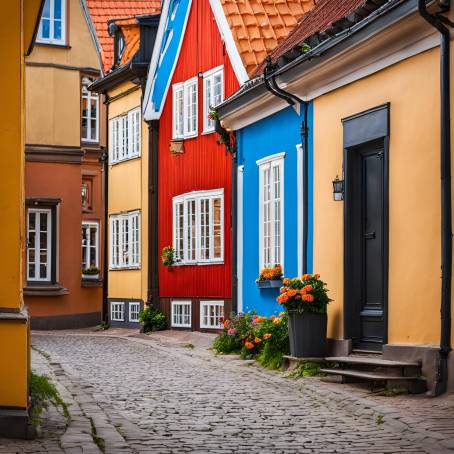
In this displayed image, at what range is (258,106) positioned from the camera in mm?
18891

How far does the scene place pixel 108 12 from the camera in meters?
34.2

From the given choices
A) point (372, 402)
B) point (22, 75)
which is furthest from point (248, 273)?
point (22, 75)

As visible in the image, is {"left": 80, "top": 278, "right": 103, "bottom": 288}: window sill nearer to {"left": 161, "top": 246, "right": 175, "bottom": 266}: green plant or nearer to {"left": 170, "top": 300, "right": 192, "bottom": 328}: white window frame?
{"left": 170, "top": 300, "right": 192, "bottom": 328}: white window frame

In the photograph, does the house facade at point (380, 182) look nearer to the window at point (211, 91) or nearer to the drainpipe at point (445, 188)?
the drainpipe at point (445, 188)

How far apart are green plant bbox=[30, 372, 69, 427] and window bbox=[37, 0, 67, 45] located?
21.2 meters

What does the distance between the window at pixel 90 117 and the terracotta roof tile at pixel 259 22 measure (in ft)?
44.4

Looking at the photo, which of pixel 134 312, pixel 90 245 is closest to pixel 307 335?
pixel 134 312

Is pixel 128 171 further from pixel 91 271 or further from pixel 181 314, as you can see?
pixel 91 271

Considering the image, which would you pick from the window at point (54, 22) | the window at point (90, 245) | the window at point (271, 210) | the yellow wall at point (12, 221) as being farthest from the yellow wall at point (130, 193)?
the yellow wall at point (12, 221)

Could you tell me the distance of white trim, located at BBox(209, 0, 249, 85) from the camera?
2080 cm

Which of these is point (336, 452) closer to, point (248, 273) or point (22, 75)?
point (22, 75)

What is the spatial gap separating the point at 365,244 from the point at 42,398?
5.22m

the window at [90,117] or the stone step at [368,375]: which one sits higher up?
the window at [90,117]

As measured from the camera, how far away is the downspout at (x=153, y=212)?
27.0 meters
